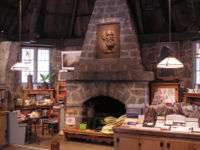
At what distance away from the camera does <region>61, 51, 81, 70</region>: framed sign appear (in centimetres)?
1337

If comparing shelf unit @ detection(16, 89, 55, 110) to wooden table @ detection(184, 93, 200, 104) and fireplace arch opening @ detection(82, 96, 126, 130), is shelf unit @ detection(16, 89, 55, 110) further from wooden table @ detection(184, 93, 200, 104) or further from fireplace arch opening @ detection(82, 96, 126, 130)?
wooden table @ detection(184, 93, 200, 104)

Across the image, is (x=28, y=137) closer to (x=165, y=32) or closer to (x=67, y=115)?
(x=67, y=115)

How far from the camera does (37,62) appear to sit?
46.0 feet

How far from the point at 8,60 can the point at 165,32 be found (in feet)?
18.3

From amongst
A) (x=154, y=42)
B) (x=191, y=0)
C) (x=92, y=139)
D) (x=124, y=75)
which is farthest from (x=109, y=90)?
(x=191, y=0)

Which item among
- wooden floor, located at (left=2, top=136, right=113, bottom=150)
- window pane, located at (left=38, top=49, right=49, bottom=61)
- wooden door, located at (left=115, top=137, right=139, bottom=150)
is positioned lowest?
wooden floor, located at (left=2, top=136, right=113, bottom=150)

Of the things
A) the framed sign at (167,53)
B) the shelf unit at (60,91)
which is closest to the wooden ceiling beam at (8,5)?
the shelf unit at (60,91)

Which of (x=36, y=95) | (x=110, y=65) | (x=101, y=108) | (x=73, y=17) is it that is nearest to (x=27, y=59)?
A: (x=36, y=95)

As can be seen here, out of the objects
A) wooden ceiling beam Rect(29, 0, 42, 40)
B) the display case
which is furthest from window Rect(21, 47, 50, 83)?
the display case

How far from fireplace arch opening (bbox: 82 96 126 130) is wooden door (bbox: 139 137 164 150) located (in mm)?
4441

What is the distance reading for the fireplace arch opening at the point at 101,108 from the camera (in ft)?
37.8

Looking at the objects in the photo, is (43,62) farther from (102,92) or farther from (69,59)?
(102,92)

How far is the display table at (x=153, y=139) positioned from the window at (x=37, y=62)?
7460mm

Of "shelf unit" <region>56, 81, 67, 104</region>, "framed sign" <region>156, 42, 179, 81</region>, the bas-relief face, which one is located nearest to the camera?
the bas-relief face
